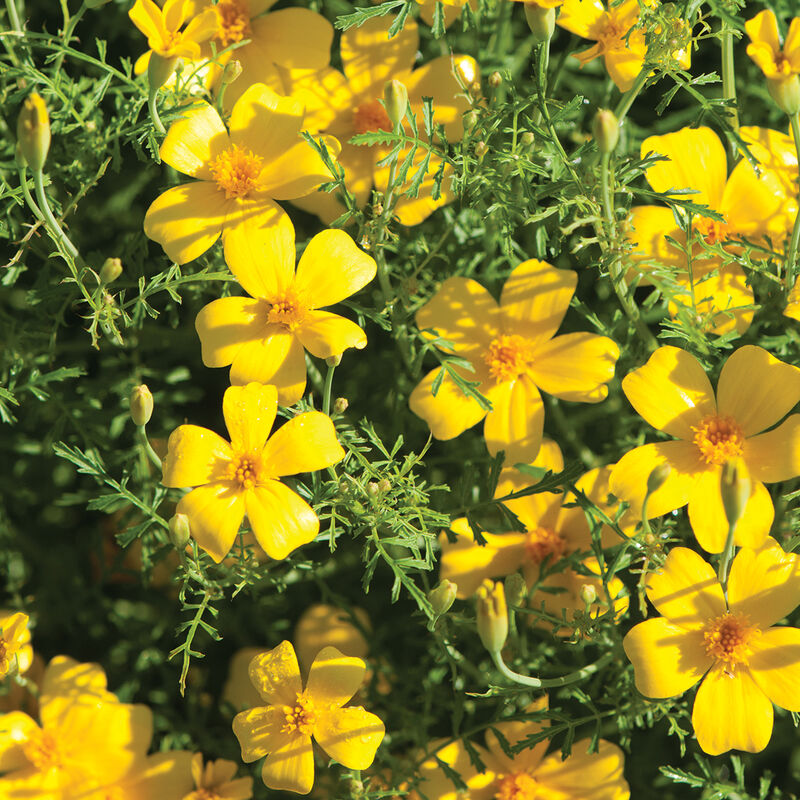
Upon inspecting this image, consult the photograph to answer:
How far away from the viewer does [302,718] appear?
938 mm

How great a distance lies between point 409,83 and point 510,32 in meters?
0.17

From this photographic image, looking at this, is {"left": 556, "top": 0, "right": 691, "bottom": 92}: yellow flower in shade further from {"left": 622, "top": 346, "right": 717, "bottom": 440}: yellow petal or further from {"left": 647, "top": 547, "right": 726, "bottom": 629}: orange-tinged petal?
{"left": 647, "top": 547, "right": 726, "bottom": 629}: orange-tinged petal

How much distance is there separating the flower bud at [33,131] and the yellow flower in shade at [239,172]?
0.55 ft

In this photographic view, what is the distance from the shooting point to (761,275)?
1018 millimetres

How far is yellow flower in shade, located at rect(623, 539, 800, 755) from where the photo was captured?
0.90 m

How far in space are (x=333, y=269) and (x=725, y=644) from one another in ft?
1.61

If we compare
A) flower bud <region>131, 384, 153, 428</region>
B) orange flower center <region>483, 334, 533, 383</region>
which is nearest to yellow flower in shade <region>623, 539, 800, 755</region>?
orange flower center <region>483, 334, 533, 383</region>

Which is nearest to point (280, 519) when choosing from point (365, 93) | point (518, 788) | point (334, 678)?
point (334, 678)

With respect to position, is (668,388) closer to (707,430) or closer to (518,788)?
(707,430)

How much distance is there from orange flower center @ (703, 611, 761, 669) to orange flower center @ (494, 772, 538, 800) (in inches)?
9.1

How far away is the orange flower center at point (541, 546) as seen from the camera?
104 centimetres

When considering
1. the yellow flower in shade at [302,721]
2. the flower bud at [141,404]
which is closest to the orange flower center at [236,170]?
the flower bud at [141,404]

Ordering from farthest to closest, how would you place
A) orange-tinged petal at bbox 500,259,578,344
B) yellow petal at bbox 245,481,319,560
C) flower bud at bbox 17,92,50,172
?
orange-tinged petal at bbox 500,259,578,344 < yellow petal at bbox 245,481,319,560 < flower bud at bbox 17,92,50,172

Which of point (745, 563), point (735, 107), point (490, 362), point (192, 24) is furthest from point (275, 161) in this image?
point (745, 563)
